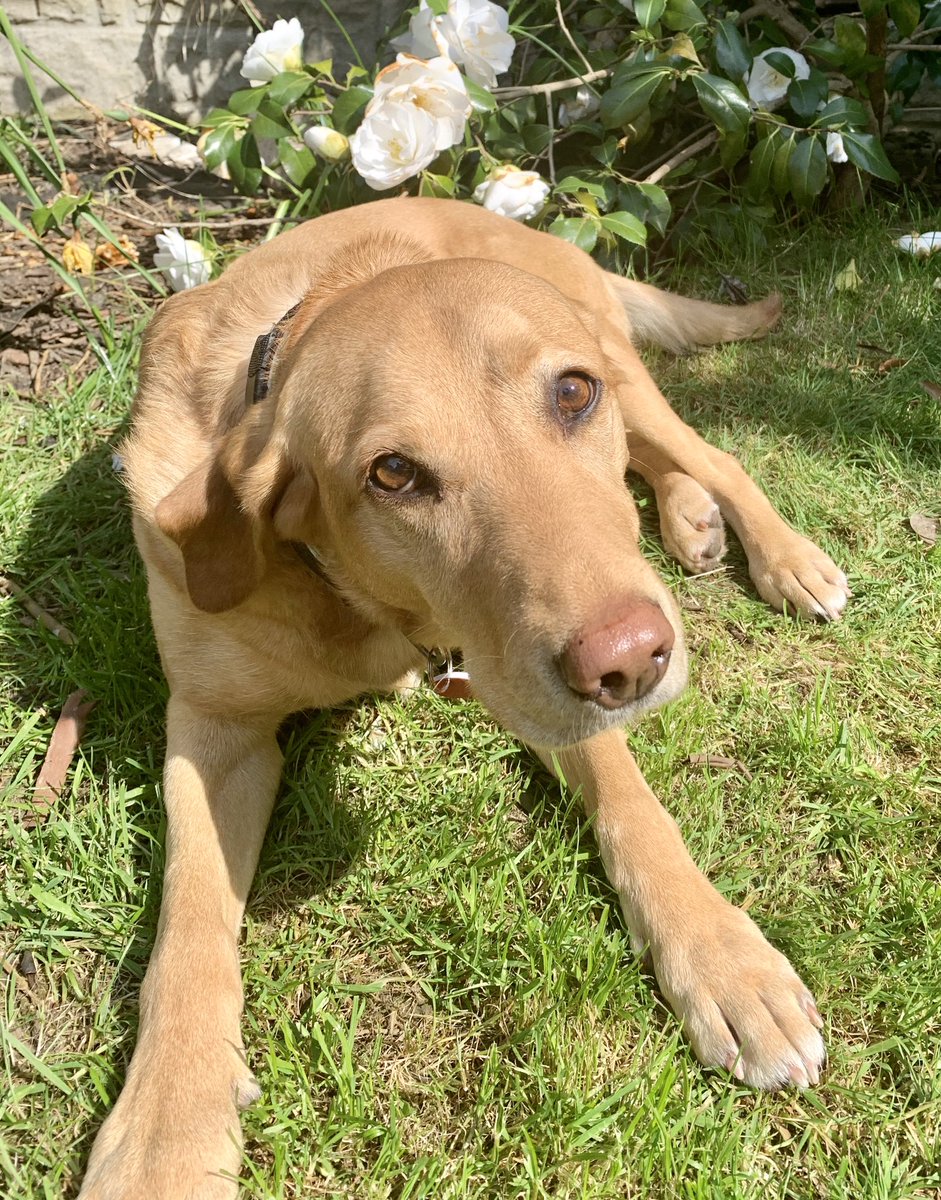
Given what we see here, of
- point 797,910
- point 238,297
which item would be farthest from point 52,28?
point 797,910

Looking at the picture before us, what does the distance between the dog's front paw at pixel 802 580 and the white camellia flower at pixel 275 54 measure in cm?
304

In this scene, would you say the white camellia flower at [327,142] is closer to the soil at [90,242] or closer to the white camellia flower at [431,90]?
the white camellia flower at [431,90]

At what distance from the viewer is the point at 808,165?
4.05 metres

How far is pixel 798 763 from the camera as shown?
2.68 metres

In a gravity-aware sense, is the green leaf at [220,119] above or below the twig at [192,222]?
above

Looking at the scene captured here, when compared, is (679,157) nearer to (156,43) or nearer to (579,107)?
(579,107)

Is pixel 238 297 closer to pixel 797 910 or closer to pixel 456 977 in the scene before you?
pixel 456 977

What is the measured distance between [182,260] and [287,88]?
876mm

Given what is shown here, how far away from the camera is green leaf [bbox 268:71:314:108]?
418 cm

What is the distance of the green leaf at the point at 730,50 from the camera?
4.03m

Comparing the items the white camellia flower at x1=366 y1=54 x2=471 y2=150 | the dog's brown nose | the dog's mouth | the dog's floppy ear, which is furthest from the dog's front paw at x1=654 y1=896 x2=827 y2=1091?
the white camellia flower at x1=366 y1=54 x2=471 y2=150

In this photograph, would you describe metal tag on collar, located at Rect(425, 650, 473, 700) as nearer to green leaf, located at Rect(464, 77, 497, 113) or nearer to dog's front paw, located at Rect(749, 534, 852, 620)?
dog's front paw, located at Rect(749, 534, 852, 620)

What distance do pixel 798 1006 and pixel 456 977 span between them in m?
0.77

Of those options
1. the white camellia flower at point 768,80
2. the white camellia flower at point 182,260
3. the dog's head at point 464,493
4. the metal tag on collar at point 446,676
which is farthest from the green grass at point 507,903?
the white camellia flower at point 768,80
